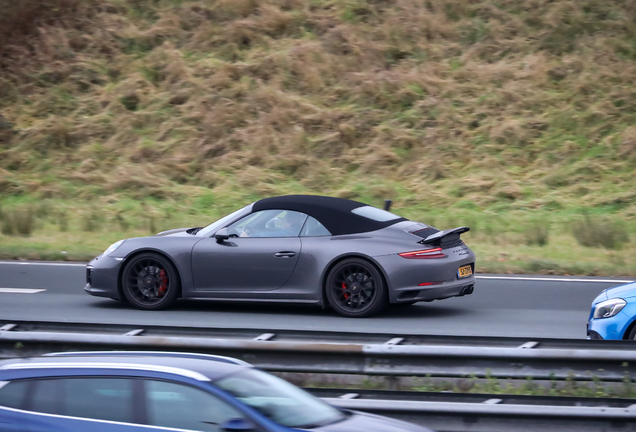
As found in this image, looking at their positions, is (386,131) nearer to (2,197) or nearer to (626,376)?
(2,197)

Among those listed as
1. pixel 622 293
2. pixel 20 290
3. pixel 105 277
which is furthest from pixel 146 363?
pixel 20 290

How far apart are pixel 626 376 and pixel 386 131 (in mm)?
19281

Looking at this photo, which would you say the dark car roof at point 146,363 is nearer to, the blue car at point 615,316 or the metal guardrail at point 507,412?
the metal guardrail at point 507,412

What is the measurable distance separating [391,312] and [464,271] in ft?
3.24

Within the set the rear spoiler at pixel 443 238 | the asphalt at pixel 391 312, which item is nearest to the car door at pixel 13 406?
the asphalt at pixel 391 312

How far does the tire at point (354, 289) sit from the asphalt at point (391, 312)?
134 mm

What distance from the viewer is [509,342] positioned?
6145mm

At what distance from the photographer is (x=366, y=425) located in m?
4.04

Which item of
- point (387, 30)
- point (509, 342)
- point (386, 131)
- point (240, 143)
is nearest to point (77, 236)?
point (240, 143)

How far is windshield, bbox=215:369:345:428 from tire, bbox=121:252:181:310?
5.29m

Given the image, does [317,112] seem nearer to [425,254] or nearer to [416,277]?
[425,254]

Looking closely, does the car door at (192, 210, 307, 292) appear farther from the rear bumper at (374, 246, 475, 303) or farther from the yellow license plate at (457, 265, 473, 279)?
the yellow license plate at (457, 265, 473, 279)

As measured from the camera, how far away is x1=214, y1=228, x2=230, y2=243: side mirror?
916cm

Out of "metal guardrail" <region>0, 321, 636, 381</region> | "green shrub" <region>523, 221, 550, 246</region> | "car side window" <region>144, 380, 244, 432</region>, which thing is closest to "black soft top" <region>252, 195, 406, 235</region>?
"metal guardrail" <region>0, 321, 636, 381</region>
